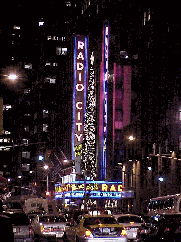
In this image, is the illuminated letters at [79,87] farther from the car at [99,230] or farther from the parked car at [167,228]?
the parked car at [167,228]

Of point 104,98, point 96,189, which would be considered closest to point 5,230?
point 96,189

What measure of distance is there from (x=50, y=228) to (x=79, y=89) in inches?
1955

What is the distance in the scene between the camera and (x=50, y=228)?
1175 inches

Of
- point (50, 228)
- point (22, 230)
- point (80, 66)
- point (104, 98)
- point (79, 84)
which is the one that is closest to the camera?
point (22, 230)

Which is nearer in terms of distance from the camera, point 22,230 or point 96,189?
point 22,230

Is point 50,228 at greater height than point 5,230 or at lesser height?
lesser

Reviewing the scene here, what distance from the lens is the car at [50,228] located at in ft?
97.4

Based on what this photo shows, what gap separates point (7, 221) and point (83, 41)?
7266 centimetres

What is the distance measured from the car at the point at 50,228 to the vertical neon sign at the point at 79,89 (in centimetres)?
4640

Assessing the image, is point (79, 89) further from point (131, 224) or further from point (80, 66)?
point (131, 224)

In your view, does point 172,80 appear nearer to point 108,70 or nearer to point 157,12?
point 157,12

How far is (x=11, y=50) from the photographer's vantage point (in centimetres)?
16375

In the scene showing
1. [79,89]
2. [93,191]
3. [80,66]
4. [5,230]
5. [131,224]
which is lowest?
[131,224]

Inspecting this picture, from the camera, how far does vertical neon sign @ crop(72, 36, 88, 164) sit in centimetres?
7725
